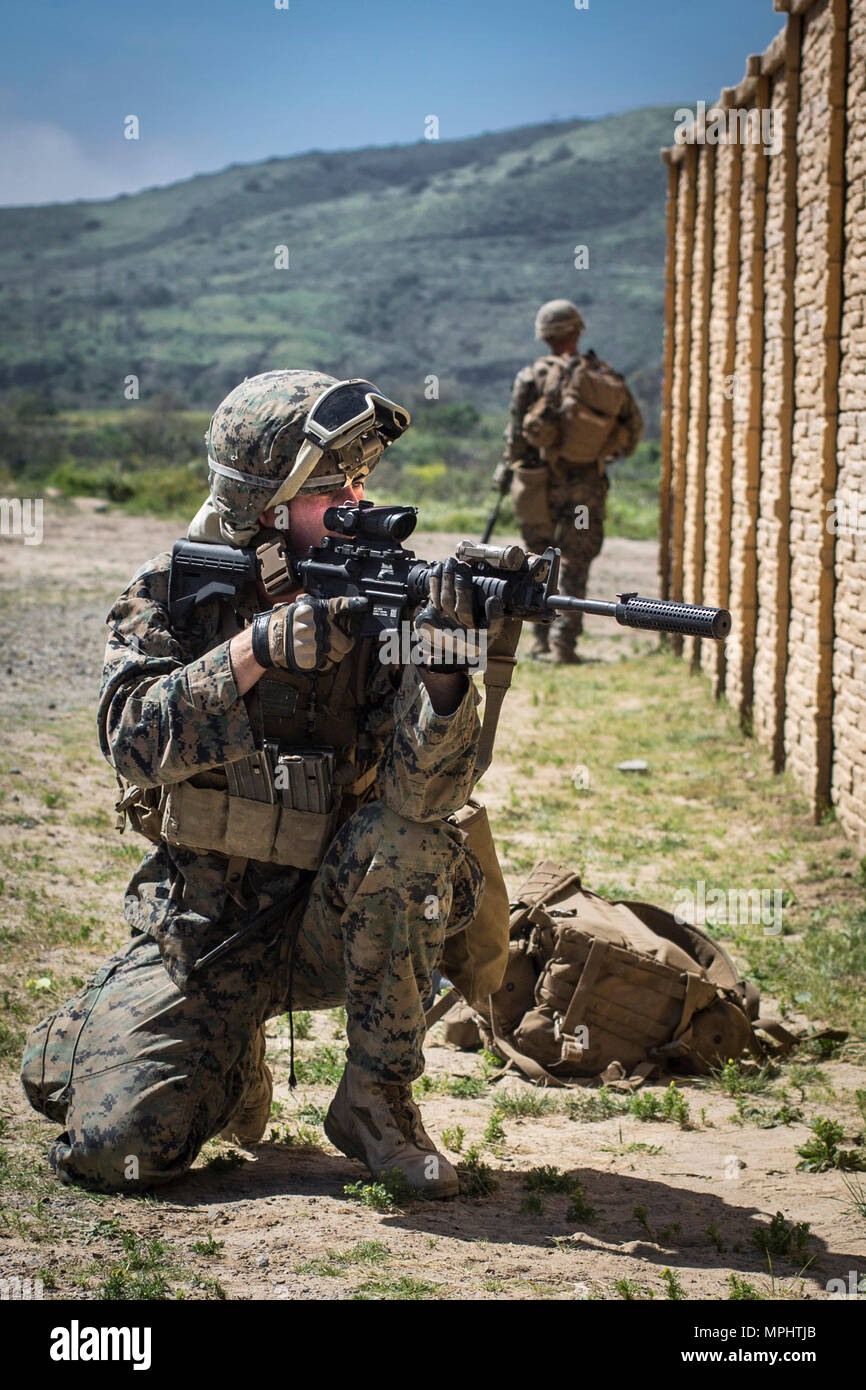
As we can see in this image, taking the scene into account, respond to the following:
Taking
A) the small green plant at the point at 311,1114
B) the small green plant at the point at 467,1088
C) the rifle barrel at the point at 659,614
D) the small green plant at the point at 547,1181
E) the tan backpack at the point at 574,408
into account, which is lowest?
the small green plant at the point at 467,1088

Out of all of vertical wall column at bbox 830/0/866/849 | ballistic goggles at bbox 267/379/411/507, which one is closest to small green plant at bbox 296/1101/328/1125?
ballistic goggles at bbox 267/379/411/507

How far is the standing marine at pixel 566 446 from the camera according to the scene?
10.9 m

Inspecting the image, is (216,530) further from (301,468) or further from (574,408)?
(574,408)

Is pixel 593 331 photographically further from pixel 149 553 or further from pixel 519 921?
pixel 519 921

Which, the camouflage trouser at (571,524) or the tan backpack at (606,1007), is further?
the camouflage trouser at (571,524)

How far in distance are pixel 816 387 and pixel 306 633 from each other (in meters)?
4.63

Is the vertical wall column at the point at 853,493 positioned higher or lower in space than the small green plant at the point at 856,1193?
higher

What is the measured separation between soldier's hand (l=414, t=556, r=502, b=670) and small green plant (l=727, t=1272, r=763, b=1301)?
136 centimetres

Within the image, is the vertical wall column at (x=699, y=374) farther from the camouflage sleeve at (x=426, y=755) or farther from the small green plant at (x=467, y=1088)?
the camouflage sleeve at (x=426, y=755)

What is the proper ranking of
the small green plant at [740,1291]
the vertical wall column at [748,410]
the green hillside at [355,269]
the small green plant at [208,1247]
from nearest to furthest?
the small green plant at [740,1291]
the small green plant at [208,1247]
the vertical wall column at [748,410]
the green hillside at [355,269]

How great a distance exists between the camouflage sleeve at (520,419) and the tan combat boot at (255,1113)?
7.96 m

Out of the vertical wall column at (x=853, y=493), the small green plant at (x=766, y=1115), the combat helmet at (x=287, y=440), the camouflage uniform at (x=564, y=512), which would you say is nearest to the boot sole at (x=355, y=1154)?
the small green plant at (x=766, y=1115)

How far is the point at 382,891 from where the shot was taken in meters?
3.21

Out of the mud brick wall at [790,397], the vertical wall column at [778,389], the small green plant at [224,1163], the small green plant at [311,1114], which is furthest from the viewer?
the vertical wall column at [778,389]
